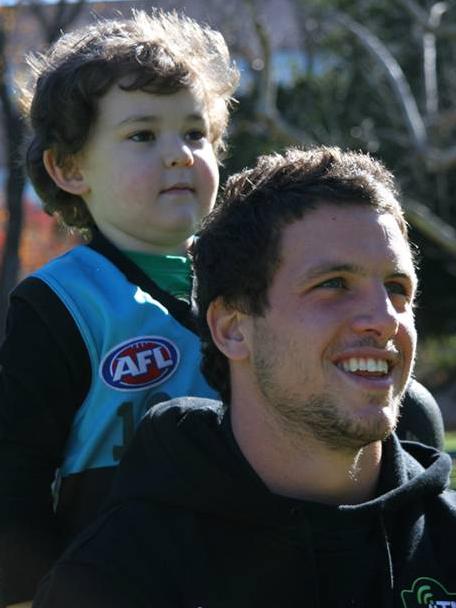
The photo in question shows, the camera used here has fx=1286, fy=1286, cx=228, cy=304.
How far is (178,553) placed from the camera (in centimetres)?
250

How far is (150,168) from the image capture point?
3.28 meters

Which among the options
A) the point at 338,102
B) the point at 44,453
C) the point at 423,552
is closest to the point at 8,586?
the point at 44,453

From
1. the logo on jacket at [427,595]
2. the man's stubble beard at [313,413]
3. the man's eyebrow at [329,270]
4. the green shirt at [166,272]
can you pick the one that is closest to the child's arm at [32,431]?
the green shirt at [166,272]

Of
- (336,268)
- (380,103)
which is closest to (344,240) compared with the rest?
(336,268)

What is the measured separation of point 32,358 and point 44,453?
23 cm

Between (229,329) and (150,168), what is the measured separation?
705 millimetres

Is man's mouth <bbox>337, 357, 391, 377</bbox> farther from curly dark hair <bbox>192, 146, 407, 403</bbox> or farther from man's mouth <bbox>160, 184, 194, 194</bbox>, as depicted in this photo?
man's mouth <bbox>160, 184, 194, 194</bbox>

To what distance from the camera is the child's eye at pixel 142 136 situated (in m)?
3.31

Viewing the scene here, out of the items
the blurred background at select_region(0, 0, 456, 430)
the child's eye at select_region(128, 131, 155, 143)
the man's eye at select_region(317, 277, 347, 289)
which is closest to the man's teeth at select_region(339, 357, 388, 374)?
the man's eye at select_region(317, 277, 347, 289)

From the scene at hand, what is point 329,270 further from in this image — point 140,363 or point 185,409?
point 140,363

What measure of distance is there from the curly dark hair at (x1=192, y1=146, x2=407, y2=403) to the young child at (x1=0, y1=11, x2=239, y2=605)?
36 cm

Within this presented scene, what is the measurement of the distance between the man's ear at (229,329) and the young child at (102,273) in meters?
0.42

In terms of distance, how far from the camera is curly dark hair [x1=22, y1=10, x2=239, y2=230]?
11.0 ft

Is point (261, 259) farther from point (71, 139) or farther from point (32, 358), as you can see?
point (71, 139)
